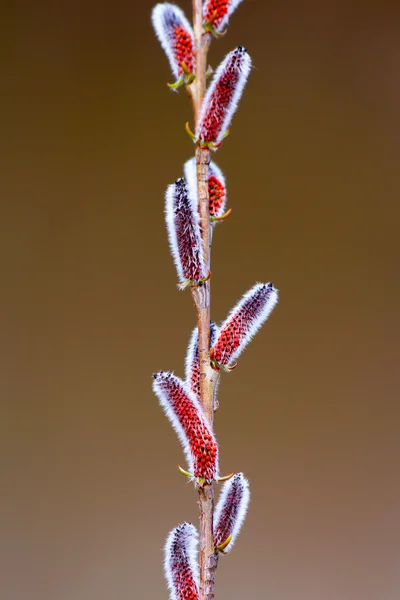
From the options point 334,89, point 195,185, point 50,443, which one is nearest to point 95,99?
point 334,89

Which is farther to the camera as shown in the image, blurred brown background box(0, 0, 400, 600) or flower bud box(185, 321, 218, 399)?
blurred brown background box(0, 0, 400, 600)

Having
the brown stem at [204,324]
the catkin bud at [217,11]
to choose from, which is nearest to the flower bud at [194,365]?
the brown stem at [204,324]

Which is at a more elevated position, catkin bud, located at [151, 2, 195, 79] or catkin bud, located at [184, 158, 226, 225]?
catkin bud, located at [151, 2, 195, 79]

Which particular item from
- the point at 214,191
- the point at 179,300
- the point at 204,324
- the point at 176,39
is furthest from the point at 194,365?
the point at 179,300

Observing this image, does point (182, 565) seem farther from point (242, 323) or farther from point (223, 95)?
point (223, 95)

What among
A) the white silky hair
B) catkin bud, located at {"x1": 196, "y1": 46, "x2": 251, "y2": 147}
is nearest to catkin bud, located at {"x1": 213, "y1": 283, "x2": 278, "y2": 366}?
the white silky hair

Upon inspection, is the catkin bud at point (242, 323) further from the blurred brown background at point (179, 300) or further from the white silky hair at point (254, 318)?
the blurred brown background at point (179, 300)

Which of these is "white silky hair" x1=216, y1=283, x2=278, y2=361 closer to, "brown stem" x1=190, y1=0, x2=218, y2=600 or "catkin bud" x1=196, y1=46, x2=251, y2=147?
"brown stem" x1=190, y1=0, x2=218, y2=600
